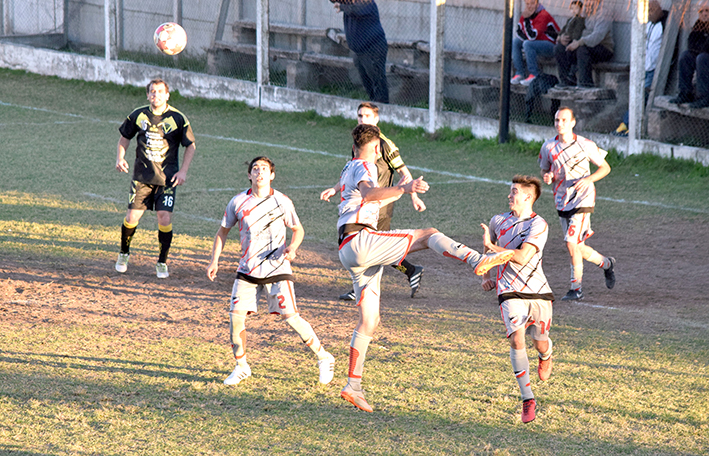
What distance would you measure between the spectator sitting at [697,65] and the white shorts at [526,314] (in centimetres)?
922

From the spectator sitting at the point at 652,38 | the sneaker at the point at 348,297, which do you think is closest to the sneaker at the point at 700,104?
the spectator sitting at the point at 652,38

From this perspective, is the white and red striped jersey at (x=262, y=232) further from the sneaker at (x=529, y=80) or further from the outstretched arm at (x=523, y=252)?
the sneaker at (x=529, y=80)

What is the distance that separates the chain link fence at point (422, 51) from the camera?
1447cm

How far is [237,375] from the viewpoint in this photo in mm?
5828

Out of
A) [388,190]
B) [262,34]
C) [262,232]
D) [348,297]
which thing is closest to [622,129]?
[348,297]

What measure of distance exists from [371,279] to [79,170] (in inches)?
373

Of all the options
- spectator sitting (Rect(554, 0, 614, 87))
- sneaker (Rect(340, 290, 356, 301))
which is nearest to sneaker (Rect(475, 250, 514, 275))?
sneaker (Rect(340, 290, 356, 301))

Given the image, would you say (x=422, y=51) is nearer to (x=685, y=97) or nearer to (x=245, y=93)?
(x=245, y=93)

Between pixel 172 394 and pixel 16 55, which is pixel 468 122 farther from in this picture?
pixel 16 55

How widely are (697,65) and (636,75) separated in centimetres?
118

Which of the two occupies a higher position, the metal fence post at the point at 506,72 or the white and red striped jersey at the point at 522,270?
the metal fence post at the point at 506,72

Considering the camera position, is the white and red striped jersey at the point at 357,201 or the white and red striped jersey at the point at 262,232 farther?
the white and red striped jersey at the point at 357,201

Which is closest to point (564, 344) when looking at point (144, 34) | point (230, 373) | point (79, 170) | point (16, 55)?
point (230, 373)

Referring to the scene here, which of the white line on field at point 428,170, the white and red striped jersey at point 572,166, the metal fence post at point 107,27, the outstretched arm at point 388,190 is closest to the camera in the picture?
the outstretched arm at point 388,190
